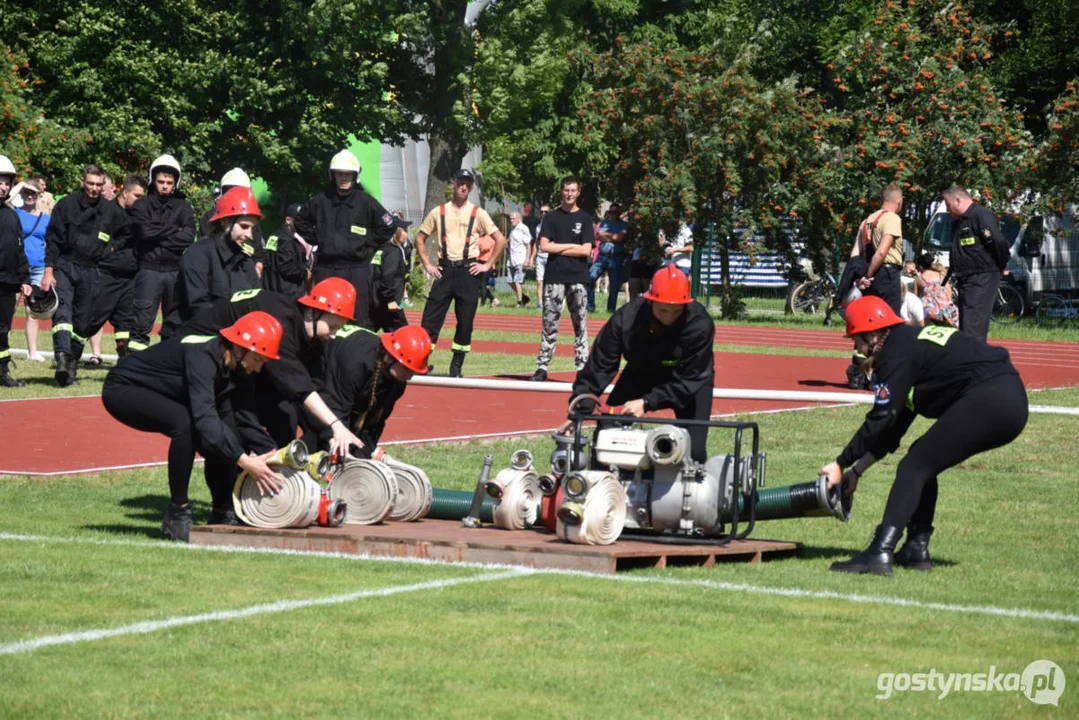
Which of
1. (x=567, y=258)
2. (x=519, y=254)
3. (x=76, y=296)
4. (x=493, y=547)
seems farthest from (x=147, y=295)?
(x=519, y=254)

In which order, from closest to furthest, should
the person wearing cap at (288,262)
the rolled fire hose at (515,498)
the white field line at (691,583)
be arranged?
the white field line at (691,583) < the rolled fire hose at (515,498) < the person wearing cap at (288,262)

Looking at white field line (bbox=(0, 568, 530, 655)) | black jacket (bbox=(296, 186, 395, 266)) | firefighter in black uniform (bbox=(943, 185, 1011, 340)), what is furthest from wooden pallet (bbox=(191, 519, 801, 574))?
firefighter in black uniform (bbox=(943, 185, 1011, 340))

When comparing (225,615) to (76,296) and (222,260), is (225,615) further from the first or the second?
(76,296)

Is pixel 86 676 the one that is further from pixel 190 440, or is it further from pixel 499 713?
pixel 190 440

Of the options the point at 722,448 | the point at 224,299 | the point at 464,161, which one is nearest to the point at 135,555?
the point at 224,299

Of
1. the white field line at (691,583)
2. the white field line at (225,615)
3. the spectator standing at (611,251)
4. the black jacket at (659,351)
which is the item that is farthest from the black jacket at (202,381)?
the spectator standing at (611,251)

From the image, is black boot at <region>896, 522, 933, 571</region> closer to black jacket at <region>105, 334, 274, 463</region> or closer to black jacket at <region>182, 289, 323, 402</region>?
black jacket at <region>182, 289, 323, 402</region>

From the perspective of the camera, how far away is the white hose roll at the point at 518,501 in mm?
9453

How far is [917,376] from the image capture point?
349 inches

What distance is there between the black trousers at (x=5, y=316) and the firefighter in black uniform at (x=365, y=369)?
8252 mm

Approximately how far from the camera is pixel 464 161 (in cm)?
5738

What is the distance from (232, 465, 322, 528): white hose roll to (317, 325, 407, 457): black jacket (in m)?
0.59

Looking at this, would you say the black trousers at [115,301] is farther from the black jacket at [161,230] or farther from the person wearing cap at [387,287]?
the person wearing cap at [387,287]

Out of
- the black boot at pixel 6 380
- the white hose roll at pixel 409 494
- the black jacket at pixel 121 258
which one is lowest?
the white hose roll at pixel 409 494
